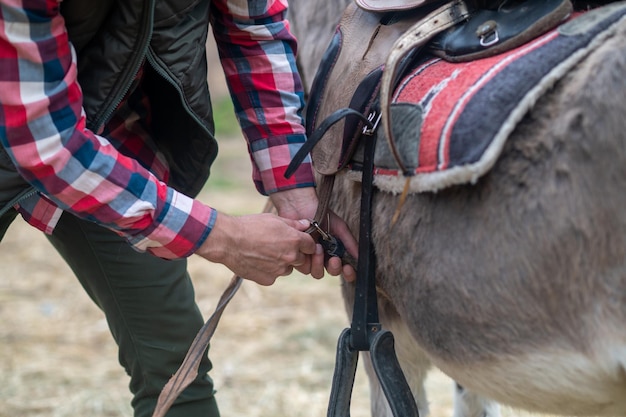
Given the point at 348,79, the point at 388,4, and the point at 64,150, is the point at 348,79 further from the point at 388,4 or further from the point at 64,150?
the point at 64,150

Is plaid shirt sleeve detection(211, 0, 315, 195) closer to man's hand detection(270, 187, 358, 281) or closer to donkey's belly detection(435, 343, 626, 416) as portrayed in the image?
man's hand detection(270, 187, 358, 281)

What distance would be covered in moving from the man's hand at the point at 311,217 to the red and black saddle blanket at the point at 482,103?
249 millimetres

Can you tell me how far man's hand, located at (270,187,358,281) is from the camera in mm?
1439

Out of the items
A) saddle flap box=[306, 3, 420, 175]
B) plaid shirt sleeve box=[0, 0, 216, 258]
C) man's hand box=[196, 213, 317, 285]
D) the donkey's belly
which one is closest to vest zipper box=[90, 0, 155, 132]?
plaid shirt sleeve box=[0, 0, 216, 258]

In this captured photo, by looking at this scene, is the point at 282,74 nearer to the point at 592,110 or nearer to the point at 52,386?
the point at 592,110

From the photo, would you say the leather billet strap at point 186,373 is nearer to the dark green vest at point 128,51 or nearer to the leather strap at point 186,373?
the leather strap at point 186,373

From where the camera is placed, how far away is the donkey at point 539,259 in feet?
3.36

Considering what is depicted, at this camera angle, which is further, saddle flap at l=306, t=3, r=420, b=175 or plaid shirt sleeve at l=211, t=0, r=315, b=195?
plaid shirt sleeve at l=211, t=0, r=315, b=195

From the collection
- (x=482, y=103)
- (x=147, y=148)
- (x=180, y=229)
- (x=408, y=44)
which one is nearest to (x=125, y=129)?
(x=147, y=148)

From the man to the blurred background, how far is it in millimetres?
915

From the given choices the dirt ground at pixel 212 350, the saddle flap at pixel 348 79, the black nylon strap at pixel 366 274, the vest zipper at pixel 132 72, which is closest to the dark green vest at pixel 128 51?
the vest zipper at pixel 132 72

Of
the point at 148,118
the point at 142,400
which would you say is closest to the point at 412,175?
the point at 148,118

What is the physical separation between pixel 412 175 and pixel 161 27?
1.64ft

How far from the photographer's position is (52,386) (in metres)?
2.79
